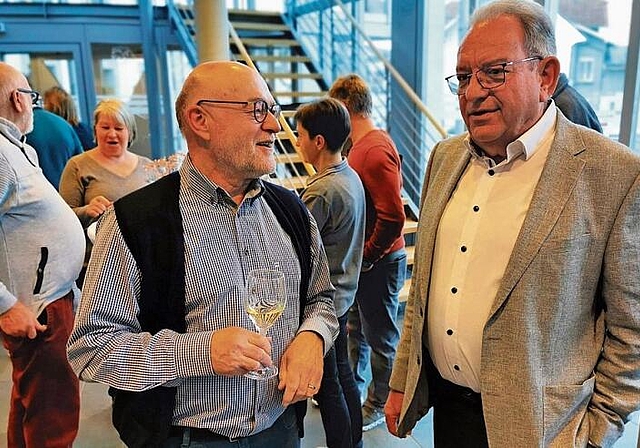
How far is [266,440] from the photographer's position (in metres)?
1.27

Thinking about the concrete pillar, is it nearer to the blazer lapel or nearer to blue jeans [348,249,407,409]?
blue jeans [348,249,407,409]

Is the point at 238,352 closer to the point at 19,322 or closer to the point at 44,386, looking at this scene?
the point at 19,322

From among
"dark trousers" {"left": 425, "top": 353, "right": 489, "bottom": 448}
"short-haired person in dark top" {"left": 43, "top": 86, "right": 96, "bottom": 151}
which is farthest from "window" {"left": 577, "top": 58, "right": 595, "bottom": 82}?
"short-haired person in dark top" {"left": 43, "top": 86, "right": 96, "bottom": 151}

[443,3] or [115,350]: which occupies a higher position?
[443,3]

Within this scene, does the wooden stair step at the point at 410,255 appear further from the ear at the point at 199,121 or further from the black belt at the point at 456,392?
the ear at the point at 199,121

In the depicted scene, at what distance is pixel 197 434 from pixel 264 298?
377 mm

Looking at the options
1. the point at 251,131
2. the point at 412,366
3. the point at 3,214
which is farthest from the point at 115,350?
the point at 3,214

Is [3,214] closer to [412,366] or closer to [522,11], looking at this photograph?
[412,366]

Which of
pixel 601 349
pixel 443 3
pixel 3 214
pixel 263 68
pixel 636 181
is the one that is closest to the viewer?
pixel 636 181

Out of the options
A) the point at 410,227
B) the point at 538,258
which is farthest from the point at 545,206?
the point at 410,227

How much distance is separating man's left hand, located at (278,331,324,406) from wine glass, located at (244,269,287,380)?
0.30ft

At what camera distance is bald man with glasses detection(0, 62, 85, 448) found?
1728 millimetres

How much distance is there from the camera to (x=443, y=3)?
13.8 feet

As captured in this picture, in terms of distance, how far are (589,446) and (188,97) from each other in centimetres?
120
